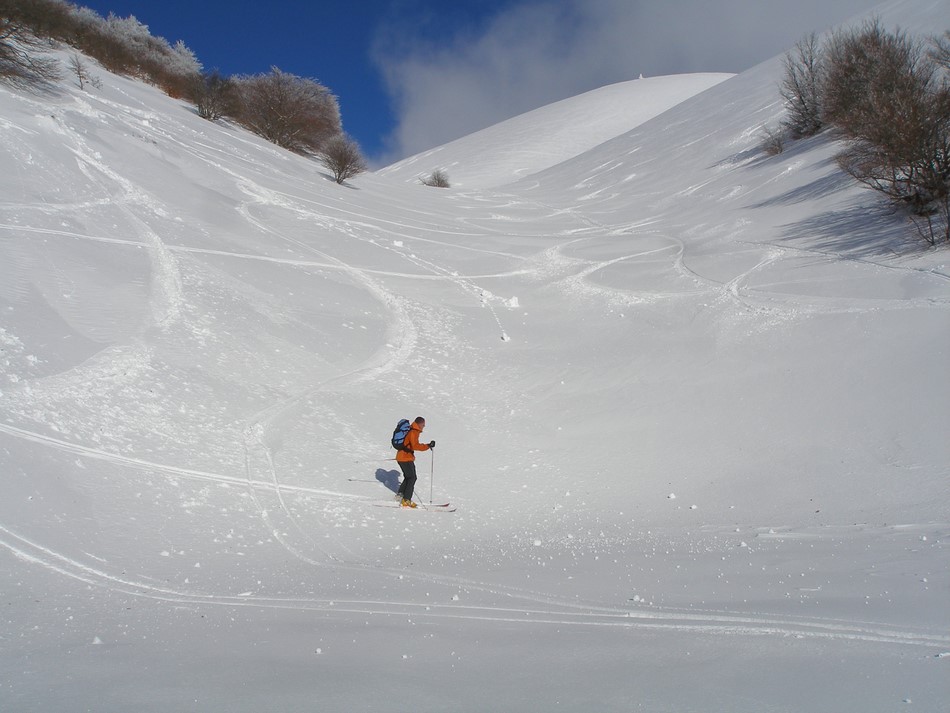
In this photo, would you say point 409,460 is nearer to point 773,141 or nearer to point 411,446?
point 411,446

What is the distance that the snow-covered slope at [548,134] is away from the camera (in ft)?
154

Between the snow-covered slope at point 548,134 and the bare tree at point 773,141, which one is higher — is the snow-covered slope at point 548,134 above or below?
above

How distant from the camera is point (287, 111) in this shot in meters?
28.5

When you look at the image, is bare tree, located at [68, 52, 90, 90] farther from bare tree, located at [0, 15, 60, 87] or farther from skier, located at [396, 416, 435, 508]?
skier, located at [396, 416, 435, 508]

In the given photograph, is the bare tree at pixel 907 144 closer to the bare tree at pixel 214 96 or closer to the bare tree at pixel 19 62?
the bare tree at pixel 19 62

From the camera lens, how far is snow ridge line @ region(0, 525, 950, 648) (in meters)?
3.33

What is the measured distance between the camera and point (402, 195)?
23.6m

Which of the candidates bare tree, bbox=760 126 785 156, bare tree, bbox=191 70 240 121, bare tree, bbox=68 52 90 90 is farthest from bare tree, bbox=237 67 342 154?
bare tree, bbox=760 126 785 156

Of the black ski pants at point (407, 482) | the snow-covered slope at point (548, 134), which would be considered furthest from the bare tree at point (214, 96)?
the black ski pants at point (407, 482)

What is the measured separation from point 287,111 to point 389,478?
25.6 m

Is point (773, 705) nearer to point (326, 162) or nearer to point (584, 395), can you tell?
point (584, 395)

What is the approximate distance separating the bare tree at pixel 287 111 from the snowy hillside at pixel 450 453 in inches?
507

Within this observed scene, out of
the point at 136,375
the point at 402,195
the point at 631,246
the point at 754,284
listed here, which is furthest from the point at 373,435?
the point at 402,195

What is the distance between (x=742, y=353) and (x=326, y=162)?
19084mm
